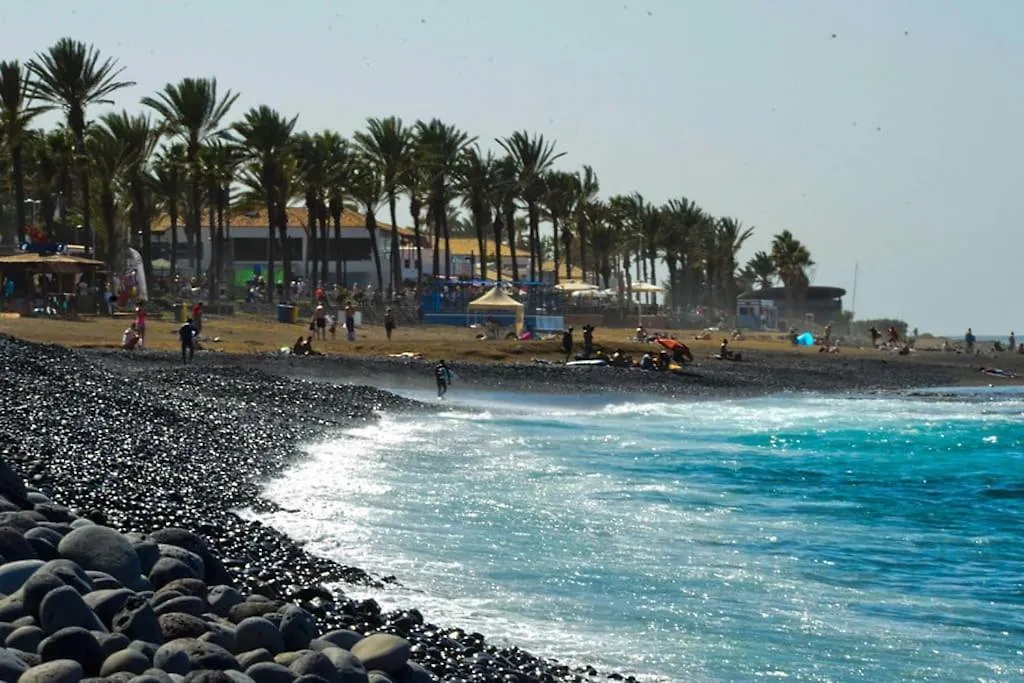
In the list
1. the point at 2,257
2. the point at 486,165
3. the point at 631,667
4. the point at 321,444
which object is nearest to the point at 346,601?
the point at 631,667

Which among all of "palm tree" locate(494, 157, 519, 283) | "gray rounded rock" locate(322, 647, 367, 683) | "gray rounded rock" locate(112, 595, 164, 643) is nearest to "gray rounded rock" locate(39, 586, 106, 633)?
"gray rounded rock" locate(112, 595, 164, 643)

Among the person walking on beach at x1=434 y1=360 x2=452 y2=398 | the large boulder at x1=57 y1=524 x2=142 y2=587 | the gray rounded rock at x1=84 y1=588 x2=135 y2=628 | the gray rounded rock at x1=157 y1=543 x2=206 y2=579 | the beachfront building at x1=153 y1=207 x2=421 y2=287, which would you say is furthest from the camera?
the beachfront building at x1=153 y1=207 x2=421 y2=287

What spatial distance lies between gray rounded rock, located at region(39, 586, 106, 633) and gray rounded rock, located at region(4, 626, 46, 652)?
0.33 feet

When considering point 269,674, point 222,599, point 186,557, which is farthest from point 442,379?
point 269,674

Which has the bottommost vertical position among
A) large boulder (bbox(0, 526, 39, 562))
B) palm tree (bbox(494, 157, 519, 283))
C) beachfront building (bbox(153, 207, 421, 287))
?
large boulder (bbox(0, 526, 39, 562))

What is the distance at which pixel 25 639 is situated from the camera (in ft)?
25.9

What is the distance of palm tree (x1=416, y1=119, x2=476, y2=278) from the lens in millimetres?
85500

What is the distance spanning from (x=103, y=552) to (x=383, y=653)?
2.25 metres

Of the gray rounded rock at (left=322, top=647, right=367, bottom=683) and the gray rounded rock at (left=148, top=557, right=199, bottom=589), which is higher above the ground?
the gray rounded rock at (left=148, top=557, right=199, bottom=589)

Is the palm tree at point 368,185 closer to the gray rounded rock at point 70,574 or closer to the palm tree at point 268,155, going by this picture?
the palm tree at point 268,155

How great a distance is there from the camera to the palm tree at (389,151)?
82688mm

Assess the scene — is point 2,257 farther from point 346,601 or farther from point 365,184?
point 346,601

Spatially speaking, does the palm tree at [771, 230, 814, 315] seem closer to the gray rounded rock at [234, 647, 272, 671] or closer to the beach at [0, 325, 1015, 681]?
the beach at [0, 325, 1015, 681]

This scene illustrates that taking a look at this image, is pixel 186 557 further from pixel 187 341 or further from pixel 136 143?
pixel 136 143
